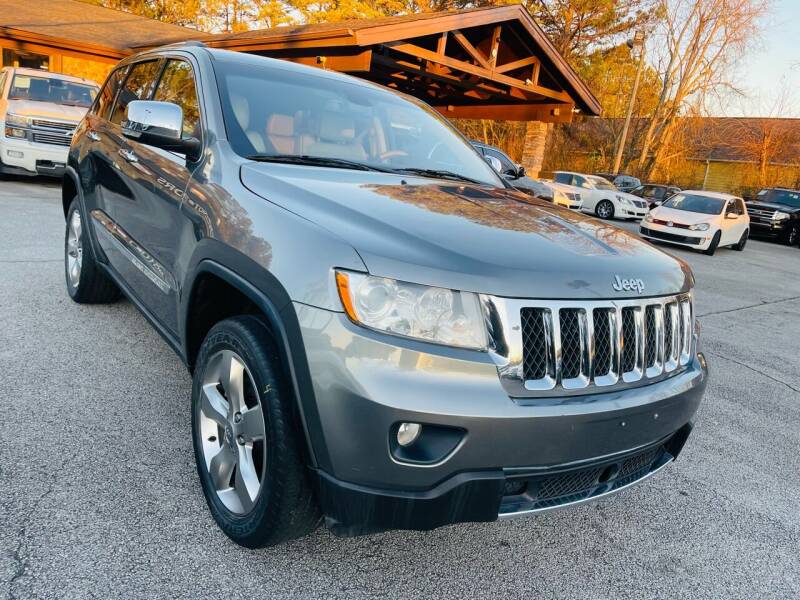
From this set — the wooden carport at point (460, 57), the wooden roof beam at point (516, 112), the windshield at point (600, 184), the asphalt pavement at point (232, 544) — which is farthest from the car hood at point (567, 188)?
the asphalt pavement at point (232, 544)

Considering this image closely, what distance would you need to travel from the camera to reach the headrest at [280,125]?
2794 mm

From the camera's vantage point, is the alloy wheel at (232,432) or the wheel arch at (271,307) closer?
the wheel arch at (271,307)

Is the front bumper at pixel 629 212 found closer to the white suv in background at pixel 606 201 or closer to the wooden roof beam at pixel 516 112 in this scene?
the white suv in background at pixel 606 201

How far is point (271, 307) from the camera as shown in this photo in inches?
74.1

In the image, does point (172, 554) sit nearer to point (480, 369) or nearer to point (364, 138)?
point (480, 369)

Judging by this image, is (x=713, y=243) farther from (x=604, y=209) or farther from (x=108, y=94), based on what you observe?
(x=108, y=94)

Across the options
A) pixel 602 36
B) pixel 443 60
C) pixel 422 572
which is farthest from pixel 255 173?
pixel 602 36

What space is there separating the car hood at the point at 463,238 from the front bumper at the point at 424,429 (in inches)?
8.9

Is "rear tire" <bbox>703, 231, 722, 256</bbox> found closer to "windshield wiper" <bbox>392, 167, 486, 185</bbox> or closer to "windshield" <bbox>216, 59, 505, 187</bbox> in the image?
"windshield" <bbox>216, 59, 505, 187</bbox>

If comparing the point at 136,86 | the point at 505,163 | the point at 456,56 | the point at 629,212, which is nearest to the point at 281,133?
the point at 136,86

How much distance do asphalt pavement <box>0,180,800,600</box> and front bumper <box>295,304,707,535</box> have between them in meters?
0.50

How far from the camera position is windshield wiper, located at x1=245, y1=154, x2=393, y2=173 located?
2.57m

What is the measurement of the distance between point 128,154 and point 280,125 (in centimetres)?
110

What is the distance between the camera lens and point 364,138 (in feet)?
10.3
